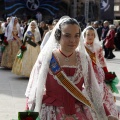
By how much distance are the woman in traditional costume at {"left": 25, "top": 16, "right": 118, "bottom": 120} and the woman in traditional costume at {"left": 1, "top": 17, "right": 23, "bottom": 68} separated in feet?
27.5

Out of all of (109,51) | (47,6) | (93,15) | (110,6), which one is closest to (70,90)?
(109,51)

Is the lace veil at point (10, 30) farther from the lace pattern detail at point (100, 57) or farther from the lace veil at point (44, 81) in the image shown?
the lace veil at point (44, 81)

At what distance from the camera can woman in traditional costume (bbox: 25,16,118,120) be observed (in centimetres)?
347

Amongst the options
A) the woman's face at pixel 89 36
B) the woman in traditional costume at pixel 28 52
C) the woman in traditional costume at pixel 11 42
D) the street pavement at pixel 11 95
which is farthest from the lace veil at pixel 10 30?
the woman's face at pixel 89 36

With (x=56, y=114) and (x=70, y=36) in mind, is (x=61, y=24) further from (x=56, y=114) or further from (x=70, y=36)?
(x=56, y=114)

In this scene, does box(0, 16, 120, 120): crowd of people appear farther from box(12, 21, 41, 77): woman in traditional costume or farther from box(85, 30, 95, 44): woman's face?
box(12, 21, 41, 77): woman in traditional costume

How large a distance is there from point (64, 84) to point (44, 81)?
15 cm

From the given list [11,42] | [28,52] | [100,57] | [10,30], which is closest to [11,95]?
[100,57]

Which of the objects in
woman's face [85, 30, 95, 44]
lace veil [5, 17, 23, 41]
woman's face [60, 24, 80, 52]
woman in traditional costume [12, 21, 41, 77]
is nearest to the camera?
woman's face [60, 24, 80, 52]

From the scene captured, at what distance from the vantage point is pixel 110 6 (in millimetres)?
23031

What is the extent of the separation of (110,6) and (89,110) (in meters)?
19.9

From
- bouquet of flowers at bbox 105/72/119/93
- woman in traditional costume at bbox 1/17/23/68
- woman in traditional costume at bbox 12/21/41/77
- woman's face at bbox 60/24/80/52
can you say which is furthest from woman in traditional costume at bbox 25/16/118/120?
woman in traditional costume at bbox 1/17/23/68

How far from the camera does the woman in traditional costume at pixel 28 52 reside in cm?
1048

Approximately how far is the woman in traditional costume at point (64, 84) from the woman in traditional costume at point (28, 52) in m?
6.81
